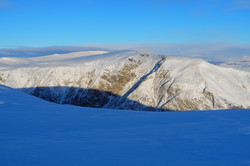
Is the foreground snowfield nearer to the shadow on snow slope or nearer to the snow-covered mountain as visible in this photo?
the snow-covered mountain

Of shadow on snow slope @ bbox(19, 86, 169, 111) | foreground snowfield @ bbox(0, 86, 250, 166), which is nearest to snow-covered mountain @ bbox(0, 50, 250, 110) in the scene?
shadow on snow slope @ bbox(19, 86, 169, 111)

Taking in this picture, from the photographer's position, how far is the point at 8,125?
29.2 feet

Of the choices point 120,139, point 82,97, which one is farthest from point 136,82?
point 120,139

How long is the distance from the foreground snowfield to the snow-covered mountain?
5871 cm

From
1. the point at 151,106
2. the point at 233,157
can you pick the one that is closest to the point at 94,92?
the point at 151,106

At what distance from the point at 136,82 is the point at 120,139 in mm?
73037

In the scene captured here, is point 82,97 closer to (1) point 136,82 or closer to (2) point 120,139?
(1) point 136,82

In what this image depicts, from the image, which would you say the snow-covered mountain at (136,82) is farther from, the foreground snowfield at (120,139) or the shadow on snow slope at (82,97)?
the foreground snowfield at (120,139)

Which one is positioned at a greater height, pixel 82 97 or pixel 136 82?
pixel 136 82

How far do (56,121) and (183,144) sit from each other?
5.12 m

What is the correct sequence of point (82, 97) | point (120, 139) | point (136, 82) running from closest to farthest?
point (120, 139), point (82, 97), point (136, 82)

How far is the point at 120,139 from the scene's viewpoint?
7.25m

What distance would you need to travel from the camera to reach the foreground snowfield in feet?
17.8

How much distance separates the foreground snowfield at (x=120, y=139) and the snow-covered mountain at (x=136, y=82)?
58.7 m
